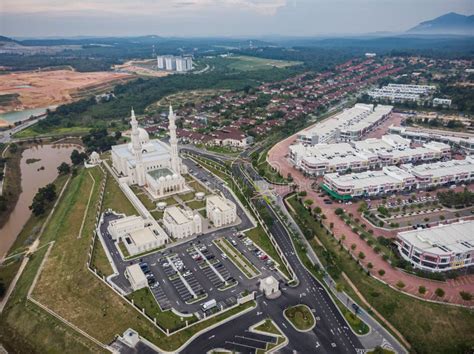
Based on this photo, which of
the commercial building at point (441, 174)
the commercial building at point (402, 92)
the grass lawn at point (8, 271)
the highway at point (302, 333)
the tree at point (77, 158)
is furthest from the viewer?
the commercial building at point (402, 92)

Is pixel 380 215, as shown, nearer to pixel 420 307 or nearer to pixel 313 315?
pixel 420 307

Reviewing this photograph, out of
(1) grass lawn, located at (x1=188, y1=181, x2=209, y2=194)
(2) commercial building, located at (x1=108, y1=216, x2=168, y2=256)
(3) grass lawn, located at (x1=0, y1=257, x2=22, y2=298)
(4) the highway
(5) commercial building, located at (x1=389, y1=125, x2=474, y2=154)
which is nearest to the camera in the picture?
(4) the highway

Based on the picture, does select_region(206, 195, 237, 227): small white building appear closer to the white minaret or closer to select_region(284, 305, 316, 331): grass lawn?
the white minaret

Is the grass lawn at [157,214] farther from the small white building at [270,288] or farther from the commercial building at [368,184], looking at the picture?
the commercial building at [368,184]

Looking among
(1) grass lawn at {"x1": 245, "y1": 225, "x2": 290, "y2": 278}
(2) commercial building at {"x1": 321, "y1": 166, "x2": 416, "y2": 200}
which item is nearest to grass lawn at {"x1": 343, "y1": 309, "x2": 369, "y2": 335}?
(1) grass lawn at {"x1": 245, "y1": 225, "x2": 290, "y2": 278}

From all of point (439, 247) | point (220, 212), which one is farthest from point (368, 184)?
point (220, 212)

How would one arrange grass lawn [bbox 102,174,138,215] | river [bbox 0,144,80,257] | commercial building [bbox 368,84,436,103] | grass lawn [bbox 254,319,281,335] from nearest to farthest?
grass lawn [bbox 254,319,281,335] → river [bbox 0,144,80,257] → grass lawn [bbox 102,174,138,215] → commercial building [bbox 368,84,436,103]

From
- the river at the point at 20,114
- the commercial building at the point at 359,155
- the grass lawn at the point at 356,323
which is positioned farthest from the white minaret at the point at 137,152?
the river at the point at 20,114
